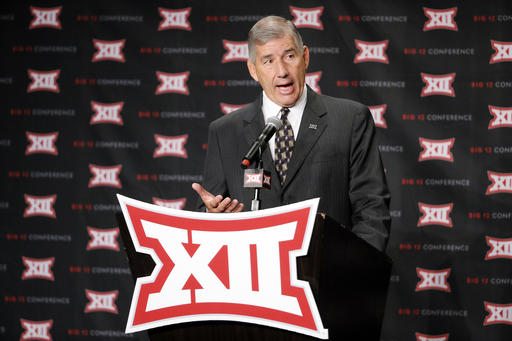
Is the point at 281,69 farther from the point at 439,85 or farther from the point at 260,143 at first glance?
the point at 439,85

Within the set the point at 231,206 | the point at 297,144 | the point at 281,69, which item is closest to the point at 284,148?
the point at 297,144

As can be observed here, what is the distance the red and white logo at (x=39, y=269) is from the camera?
11.3 feet

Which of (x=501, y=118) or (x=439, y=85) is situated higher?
(x=439, y=85)

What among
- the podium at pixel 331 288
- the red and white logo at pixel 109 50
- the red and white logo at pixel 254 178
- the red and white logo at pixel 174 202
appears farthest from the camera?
the red and white logo at pixel 109 50

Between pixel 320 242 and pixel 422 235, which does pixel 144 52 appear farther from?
pixel 320 242

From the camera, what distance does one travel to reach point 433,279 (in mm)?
3146

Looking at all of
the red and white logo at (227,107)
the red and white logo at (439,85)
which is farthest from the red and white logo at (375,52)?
the red and white logo at (227,107)

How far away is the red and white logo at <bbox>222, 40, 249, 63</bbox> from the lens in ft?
11.0

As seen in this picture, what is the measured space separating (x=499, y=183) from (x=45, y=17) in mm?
3072

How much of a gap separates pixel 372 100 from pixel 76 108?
190 centimetres

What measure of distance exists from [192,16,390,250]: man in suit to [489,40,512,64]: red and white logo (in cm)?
173

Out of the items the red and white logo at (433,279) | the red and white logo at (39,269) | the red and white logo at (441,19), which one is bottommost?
the red and white logo at (433,279)

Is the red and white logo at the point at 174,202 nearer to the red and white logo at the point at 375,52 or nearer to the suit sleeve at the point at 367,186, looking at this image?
the red and white logo at the point at 375,52

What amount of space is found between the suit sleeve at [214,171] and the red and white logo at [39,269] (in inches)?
77.8
